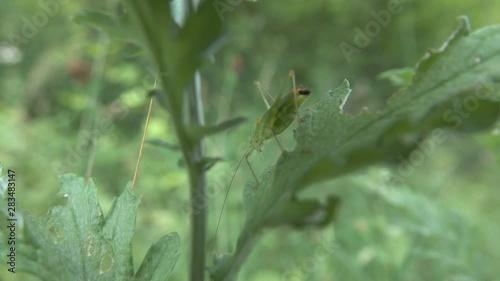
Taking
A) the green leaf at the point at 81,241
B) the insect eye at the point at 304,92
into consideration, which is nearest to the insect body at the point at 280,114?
the insect eye at the point at 304,92

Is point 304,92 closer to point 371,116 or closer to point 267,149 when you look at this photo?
point 371,116

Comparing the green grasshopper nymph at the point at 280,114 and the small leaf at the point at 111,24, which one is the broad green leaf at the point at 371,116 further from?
the small leaf at the point at 111,24

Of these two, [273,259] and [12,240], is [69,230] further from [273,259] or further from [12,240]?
[273,259]

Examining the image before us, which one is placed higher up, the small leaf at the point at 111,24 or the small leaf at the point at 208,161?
the small leaf at the point at 111,24

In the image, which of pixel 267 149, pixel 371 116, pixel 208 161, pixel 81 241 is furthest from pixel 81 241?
pixel 267 149

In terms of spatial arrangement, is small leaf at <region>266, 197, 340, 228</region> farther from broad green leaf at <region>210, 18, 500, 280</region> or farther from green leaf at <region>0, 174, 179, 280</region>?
green leaf at <region>0, 174, 179, 280</region>

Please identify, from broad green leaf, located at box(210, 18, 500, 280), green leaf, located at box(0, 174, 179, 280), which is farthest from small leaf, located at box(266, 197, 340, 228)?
green leaf, located at box(0, 174, 179, 280)

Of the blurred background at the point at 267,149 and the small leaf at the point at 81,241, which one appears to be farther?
the blurred background at the point at 267,149
